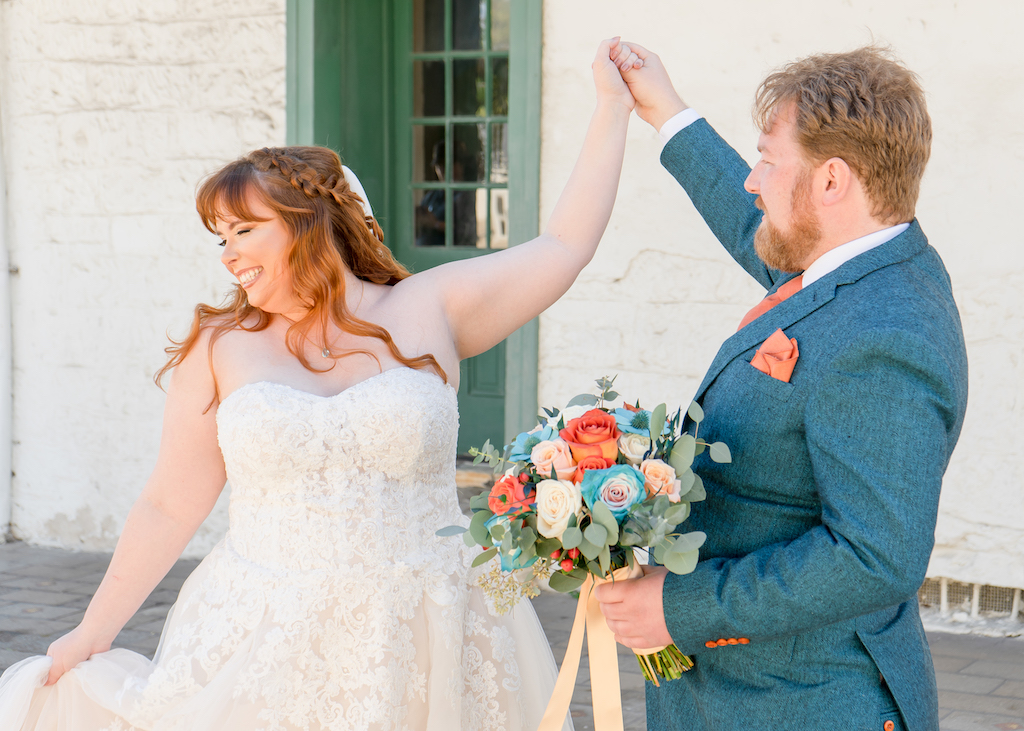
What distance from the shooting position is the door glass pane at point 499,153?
584 cm

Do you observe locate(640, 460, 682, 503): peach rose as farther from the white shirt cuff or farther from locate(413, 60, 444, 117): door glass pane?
locate(413, 60, 444, 117): door glass pane

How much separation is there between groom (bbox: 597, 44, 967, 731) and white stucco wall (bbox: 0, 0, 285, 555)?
4295mm

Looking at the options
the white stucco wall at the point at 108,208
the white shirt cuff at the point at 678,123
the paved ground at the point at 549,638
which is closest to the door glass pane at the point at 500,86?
the white stucco wall at the point at 108,208

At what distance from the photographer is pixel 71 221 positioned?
6.12m

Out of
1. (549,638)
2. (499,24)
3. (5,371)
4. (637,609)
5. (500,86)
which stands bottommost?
(549,638)

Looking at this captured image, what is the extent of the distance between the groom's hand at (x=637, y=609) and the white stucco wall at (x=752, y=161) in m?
3.04

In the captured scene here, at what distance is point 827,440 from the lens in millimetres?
1584

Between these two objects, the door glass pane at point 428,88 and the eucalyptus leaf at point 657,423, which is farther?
the door glass pane at point 428,88

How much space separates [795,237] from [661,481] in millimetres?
488

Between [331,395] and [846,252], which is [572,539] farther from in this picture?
[331,395]

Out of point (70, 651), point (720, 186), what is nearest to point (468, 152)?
point (720, 186)

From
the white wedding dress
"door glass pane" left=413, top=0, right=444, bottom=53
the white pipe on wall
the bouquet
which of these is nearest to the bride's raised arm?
the white wedding dress

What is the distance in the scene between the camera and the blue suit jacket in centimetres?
154

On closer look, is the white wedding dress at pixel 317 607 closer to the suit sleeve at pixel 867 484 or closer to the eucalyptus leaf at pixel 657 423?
the eucalyptus leaf at pixel 657 423
